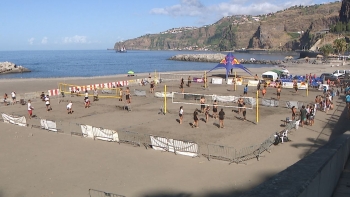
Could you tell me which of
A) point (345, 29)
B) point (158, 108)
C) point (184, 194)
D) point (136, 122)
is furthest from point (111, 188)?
point (345, 29)

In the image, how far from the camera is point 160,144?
15336 mm

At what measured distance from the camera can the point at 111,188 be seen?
440 inches

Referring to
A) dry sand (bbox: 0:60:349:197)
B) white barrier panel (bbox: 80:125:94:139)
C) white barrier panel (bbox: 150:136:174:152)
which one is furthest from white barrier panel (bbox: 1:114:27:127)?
white barrier panel (bbox: 150:136:174:152)

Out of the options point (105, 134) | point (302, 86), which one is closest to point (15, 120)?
point (105, 134)

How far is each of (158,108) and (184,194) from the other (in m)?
15.5

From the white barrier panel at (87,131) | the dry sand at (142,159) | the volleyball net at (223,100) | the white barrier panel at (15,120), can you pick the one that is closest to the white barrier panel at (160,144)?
the dry sand at (142,159)

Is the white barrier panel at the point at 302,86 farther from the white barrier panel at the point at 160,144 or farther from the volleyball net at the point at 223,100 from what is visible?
the white barrier panel at the point at 160,144

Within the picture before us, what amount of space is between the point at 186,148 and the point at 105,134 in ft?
15.7

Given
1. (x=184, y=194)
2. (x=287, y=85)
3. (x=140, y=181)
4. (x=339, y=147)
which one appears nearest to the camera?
(x=339, y=147)

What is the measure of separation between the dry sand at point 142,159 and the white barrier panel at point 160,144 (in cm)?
31

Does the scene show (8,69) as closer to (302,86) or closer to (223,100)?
(223,100)

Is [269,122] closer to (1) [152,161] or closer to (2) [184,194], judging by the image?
(1) [152,161]

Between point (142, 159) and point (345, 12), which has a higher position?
point (345, 12)

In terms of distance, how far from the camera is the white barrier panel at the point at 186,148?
14261mm
